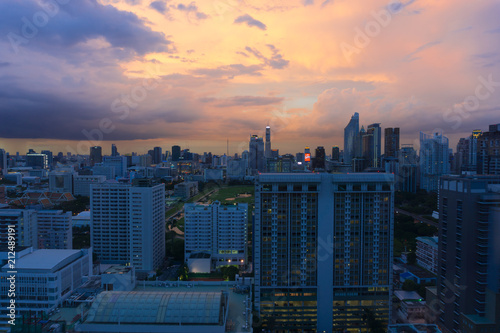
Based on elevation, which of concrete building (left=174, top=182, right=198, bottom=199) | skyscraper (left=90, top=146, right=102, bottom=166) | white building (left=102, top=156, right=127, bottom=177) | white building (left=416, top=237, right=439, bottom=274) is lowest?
white building (left=416, top=237, right=439, bottom=274)

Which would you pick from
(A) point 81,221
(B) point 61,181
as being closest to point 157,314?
(A) point 81,221

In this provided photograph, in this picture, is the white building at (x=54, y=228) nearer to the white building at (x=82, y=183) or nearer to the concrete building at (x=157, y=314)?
the concrete building at (x=157, y=314)

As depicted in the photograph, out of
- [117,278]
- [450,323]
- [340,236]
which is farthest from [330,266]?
[117,278]

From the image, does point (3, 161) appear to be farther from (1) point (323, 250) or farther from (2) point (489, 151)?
(2) point (489, 151)

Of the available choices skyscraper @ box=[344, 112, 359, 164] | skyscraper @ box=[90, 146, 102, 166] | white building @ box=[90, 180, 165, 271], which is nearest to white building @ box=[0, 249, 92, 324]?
white building @ box=[90, 180, 165, 271]

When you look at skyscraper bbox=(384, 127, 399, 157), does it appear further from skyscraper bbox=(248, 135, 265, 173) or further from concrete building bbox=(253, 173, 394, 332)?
concrete building bbox=(253, 173, 394, 332)

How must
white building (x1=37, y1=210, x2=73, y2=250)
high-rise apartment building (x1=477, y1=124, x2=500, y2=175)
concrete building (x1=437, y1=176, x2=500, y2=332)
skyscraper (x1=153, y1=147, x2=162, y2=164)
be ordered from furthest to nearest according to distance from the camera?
skyscraper (x1=153, y1=147, x2=162, y2=164) < high-rise apartment building (x1=477, y1=124, x2=500, y2=175) < white building (x1=37, y1=210, x2=73, y2=250) < concrete building (x1=437, y1=176, x2=500, y2=332)

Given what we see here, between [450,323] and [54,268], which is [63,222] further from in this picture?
[450,323]
